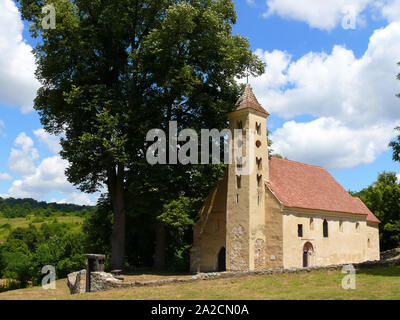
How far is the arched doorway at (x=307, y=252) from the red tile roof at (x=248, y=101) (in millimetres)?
11869

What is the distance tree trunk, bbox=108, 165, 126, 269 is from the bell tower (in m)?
8.75

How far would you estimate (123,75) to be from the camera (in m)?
32.0

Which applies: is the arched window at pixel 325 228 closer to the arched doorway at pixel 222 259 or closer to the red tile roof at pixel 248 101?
the arched doorway at pixel 222 259

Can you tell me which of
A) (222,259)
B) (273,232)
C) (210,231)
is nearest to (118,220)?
(210,231)

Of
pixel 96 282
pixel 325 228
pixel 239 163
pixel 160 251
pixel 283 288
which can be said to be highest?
pixel 239 163

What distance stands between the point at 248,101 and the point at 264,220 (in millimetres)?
9915

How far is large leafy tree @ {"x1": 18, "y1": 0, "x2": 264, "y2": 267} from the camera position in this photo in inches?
1142

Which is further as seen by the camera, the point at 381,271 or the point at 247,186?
the point at 247,186

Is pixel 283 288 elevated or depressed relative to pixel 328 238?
depressed

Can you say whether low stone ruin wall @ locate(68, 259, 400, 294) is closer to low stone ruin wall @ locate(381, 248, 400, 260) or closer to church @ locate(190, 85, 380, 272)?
church @ locate(190, 85, 380, 272)

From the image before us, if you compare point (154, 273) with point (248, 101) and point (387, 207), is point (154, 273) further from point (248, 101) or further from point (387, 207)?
point (387, 207)

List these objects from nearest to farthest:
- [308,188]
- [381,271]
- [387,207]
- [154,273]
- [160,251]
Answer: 1. [381,271]
2. [154,273]
3. [160,251]
4. [308,188]
5. [387,207]

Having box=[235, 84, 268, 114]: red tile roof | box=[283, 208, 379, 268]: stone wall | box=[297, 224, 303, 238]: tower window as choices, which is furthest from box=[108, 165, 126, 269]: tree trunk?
box=[297, 224, 303, 238]: tower window
